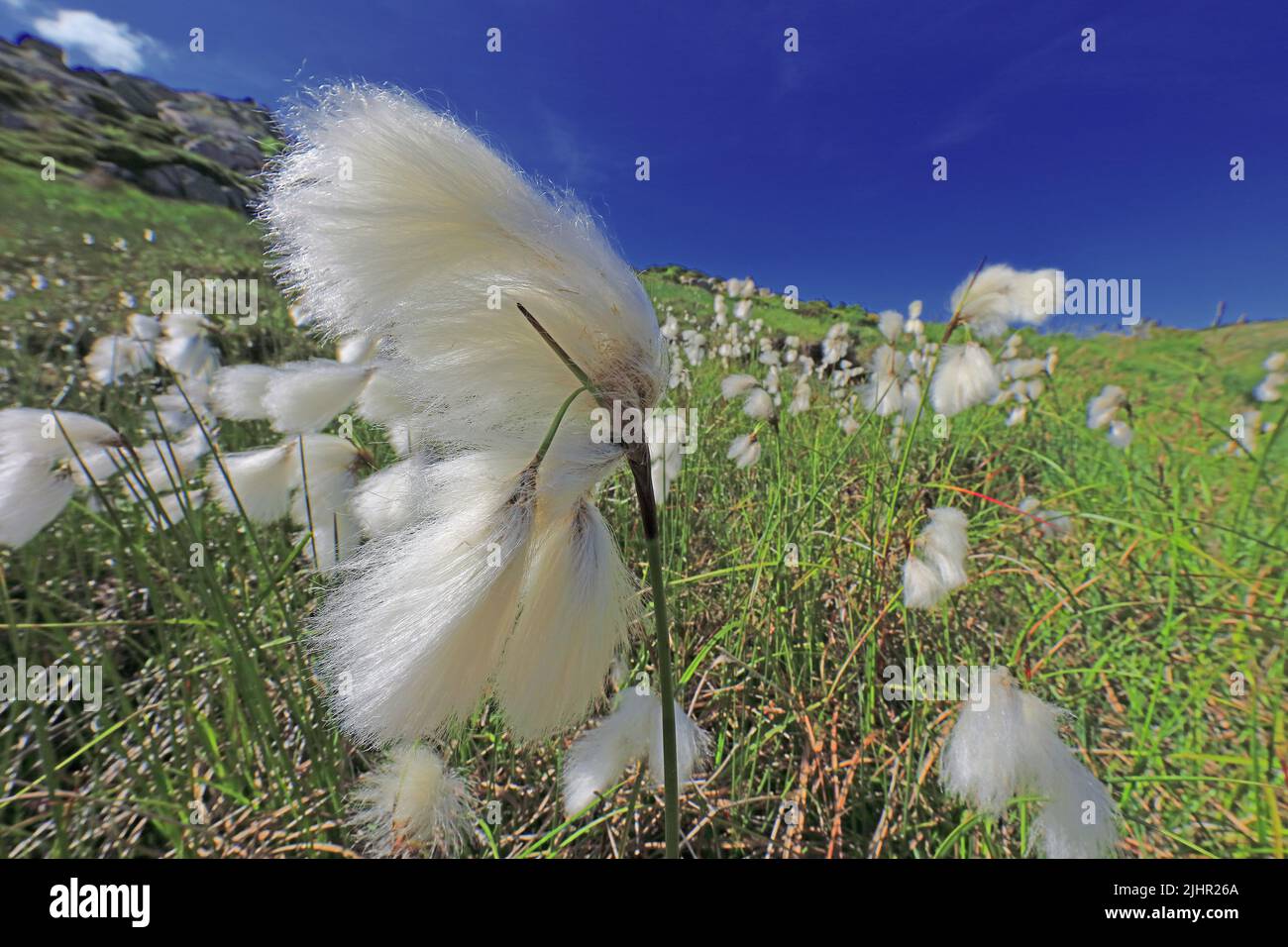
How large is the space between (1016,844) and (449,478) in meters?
1.17

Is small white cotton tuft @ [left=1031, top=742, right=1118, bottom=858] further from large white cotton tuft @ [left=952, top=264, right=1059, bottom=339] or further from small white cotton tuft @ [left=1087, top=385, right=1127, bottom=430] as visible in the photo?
small white cotton tuft @ [left=1087, top=385, right=1127, bottom=430]

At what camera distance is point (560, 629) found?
49cm

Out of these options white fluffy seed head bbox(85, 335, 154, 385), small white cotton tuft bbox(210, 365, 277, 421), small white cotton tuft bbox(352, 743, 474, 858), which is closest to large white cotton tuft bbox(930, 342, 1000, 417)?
small white cotton tuft bbox(352, 743, 474, 858)

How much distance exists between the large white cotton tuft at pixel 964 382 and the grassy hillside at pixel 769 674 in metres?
0.24

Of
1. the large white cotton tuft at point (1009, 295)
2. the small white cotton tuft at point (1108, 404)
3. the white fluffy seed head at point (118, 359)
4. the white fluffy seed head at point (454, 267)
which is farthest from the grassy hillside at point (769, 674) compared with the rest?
the white fluffy seed head at point (454, 267)

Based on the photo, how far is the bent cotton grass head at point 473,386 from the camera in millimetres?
452

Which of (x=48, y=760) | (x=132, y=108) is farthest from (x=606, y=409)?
(x=132, y=108)

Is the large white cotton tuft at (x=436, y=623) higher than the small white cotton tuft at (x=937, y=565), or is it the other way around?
the large white cotton tuft at (x=436, y=623)

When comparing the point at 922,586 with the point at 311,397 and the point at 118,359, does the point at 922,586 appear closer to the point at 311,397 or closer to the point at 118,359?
the point at 311,397

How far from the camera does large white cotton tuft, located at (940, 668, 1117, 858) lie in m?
0.73

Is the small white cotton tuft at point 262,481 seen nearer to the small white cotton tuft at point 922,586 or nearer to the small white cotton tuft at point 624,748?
the small white cotton tuft at point 624,748

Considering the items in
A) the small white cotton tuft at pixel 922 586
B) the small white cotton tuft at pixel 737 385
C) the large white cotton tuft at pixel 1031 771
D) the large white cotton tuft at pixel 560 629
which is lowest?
the large white cotton tuft at pixel 1031 771
